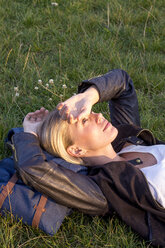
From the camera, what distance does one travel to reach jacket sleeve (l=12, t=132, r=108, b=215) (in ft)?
10.1

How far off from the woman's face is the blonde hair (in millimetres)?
71

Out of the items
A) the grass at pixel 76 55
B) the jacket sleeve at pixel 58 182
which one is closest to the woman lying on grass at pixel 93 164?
the jacket sleeve at pixel 58 182

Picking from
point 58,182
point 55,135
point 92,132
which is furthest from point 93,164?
point 58,182

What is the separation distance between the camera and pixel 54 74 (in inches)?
223

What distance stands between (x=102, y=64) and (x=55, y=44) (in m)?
1.01

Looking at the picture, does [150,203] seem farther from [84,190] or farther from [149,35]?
[149,35]

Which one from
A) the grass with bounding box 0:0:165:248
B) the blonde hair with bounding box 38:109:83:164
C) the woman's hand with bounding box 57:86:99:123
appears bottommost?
the grass with bounding box 0:0:165:248

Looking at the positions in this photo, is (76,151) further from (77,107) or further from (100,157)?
(77,107)

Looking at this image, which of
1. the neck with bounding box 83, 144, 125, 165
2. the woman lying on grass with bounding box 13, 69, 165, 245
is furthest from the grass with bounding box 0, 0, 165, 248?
the neck with bounding box 83, 144, 125, 165

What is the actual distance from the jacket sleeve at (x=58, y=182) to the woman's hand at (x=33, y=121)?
1.04ft

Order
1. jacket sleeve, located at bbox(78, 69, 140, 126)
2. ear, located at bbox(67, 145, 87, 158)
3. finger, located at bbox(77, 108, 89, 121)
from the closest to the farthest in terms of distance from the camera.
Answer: finger, located at bbox(77, 108, 89, 121)
ear, located at bbox(67, 145, 87, 158)
jacket sleeve, located at bbox(78, 69, 140, 126)

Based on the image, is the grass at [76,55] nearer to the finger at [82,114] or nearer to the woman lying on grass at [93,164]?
the woman lying on grass at [93,164]

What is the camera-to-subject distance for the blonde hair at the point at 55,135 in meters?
3.50

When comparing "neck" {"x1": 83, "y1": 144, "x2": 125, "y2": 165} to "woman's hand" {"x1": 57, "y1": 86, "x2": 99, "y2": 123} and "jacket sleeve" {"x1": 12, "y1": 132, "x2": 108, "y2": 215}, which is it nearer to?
"jacket sleeve" {"x1": 12, "y1": 132, "x2": 108, "y2": 215}
